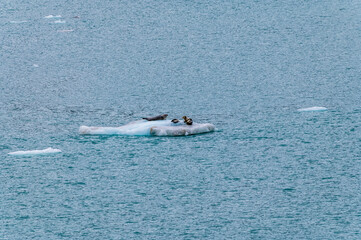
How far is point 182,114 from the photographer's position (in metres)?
3.51

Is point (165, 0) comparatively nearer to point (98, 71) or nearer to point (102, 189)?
point (98, 71)

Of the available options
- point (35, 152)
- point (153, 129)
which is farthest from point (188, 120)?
point (35, 152)

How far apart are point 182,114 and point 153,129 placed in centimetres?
36

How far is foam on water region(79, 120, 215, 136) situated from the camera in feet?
10.4

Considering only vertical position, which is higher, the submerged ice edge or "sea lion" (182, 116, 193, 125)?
"sea lion" (182, 116, 193, 125)

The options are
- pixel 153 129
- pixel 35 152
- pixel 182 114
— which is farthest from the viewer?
pixel 182 114

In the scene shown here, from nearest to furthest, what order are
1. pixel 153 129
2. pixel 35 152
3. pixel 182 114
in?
pixel 35 152 → pixel 153 129 → pixel 182 114

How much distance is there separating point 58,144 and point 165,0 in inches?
124

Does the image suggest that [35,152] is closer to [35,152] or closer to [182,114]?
[35,152]

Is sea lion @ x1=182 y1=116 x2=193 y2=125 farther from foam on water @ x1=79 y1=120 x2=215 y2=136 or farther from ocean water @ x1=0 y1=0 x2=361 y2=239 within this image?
ocean water @ x1=0 y1=0 x2=361 y2=239

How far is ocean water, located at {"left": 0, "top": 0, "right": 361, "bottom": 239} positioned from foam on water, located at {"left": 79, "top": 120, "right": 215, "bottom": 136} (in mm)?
54

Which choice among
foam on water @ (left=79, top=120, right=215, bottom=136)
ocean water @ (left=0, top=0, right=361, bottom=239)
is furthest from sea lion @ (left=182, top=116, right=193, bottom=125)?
ocean water @ (left=0, top=0, right=361, bottom=239)

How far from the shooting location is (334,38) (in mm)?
4922

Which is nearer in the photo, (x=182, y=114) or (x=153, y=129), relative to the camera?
(x=153, y=129)
